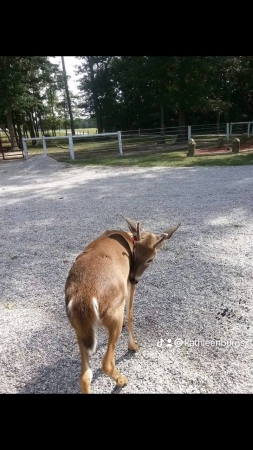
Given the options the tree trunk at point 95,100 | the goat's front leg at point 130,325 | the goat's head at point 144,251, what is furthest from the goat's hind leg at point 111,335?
the tree trunk at point 95,100

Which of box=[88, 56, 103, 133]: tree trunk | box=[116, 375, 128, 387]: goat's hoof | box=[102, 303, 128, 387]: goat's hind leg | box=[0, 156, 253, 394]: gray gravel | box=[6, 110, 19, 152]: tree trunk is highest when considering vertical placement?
box=[88, 56, 103, 133]: tree trunk

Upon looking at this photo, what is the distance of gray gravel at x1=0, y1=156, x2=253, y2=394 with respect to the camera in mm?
2174

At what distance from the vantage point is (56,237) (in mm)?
4938

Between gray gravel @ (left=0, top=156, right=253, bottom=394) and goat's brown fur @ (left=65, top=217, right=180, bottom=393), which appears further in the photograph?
gray gravel @ (left=0, top=156, right=253, bottom=394)

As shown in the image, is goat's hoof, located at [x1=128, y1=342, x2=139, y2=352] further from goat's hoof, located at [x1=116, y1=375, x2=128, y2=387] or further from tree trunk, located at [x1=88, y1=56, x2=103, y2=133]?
tree trunk, located at [x1=88, y1=56, x2=103, y2=133]

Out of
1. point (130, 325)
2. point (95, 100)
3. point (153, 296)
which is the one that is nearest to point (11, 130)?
point (95, 100)

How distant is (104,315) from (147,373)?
0.90 m

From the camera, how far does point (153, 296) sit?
318 centimetres

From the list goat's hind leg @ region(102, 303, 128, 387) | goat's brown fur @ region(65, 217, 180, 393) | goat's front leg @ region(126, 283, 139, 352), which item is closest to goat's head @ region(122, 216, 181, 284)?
goat's brown fur @ region(65, 217, 180, 393)

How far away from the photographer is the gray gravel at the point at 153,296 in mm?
2174

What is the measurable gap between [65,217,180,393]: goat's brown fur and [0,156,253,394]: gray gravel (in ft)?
1.60

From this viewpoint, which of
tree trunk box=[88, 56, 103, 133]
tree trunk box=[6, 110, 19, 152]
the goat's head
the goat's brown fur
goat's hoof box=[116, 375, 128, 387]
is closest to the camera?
the goat's brown fur
